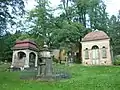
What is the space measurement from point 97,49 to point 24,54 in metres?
11.8

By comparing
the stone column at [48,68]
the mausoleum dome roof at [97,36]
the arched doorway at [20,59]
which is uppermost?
the mausoleum dome roof at [97,36]

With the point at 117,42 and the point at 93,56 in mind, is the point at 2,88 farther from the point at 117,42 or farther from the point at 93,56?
the point at 117,42

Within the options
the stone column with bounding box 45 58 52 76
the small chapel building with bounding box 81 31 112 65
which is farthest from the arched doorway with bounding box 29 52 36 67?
the stone column with bounding box 45 58 52 76

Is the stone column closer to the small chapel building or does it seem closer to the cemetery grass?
the cemetery grass

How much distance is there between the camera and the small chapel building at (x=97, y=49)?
122 feet

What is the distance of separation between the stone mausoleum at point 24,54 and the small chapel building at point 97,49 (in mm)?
8889

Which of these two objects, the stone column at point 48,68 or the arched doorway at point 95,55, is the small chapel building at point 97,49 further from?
the stone column at point 48,68

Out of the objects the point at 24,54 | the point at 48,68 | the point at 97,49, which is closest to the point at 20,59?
the point at 24,54

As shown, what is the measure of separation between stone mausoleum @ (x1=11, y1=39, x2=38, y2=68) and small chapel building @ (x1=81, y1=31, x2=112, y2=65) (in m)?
8.89

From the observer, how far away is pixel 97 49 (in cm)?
3822

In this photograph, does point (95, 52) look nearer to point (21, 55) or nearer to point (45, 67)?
point (21, 55)

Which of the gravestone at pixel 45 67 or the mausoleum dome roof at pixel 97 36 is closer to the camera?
the gravestone at pixel 45 67

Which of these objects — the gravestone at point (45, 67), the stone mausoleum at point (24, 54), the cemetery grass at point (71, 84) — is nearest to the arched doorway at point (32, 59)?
the stone mausoleum at point (24, 54)

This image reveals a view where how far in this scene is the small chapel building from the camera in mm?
37094
